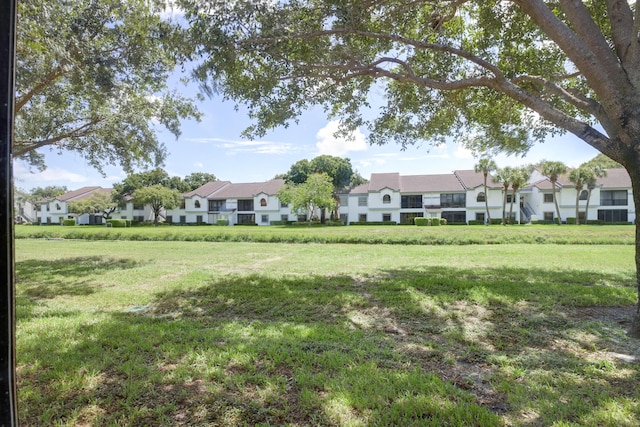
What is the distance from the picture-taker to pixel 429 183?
157ft

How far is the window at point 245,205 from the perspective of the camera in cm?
5281

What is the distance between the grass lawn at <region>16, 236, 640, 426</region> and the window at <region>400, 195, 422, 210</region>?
38.9 m

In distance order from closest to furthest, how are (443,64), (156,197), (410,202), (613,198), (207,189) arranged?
(443,64)
(613,198)
(156,197)
(410,202)
(207,189)

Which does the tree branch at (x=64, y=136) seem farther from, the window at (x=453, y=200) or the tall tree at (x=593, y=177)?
the tall tree at (x=593, y=177)

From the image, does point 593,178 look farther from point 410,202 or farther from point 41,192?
point 41,192

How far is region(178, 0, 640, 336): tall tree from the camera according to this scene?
4652mm

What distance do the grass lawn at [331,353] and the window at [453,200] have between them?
38861 millimetres

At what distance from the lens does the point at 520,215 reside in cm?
4569

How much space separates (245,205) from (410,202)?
25.5 metres

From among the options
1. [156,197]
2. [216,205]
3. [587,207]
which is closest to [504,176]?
[587,207]

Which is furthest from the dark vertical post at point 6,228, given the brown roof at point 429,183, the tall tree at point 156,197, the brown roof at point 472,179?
the brown roof at point 472,179

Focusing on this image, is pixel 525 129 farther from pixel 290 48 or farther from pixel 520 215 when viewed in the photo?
pixel 520 215

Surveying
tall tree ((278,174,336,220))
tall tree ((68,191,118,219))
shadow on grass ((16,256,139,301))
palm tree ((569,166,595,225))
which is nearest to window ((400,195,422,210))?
tall tree ((278,174,336,220))

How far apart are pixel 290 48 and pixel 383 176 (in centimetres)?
4543
